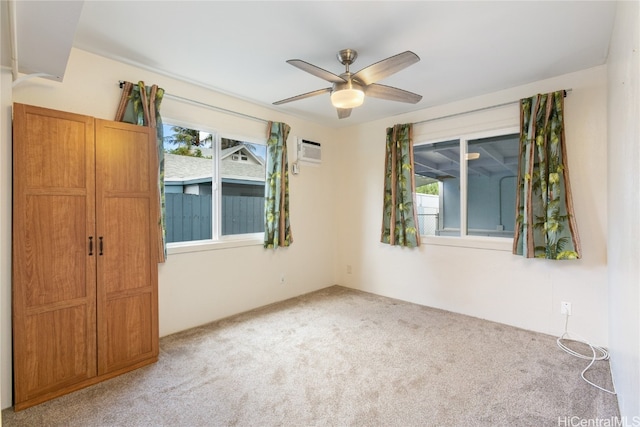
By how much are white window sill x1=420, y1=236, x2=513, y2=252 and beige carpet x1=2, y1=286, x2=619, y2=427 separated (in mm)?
802

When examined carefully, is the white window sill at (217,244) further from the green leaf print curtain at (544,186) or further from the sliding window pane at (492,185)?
the green leaf print curtain at (544,186)

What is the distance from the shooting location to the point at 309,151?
14.2ft

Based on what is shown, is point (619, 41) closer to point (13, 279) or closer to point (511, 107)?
point (511, 107)

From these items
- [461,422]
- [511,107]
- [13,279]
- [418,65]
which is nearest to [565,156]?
[511,107]

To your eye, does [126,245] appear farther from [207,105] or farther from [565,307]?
[565,307]

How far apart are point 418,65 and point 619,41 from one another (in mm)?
1274

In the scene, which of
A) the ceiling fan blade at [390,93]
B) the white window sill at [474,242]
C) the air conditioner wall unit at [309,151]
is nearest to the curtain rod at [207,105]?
the air conditioner wall unit at [309,151]

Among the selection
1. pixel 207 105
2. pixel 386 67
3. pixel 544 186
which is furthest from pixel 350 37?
pixel 544 186

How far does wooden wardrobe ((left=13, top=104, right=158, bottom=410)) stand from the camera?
1927mm

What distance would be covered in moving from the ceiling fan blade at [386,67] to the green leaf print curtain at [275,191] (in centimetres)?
170

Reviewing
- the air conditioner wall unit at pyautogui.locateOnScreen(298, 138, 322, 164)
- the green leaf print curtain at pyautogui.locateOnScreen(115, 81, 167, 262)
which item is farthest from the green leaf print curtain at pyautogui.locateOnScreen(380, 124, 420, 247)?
the green leaf print curtain at pyautogui.locateOnScreen(115, 81, 167, 262)

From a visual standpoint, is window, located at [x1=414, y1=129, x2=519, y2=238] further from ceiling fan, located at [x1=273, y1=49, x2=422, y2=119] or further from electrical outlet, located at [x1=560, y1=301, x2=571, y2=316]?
ceiling fan, located at [x1=273, y1=49, x2=422, y2=119]

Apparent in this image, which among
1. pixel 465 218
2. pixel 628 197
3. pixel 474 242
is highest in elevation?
pixel 628 197

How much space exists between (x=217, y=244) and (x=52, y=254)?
1469 mm
